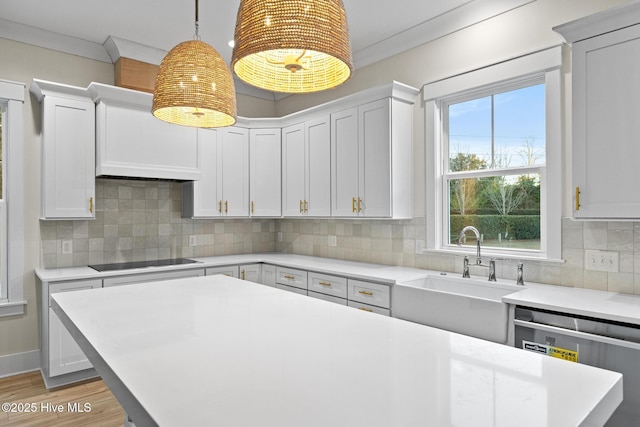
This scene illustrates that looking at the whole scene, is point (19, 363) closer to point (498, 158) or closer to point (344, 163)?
point (344, 163)

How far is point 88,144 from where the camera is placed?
3.38 metres

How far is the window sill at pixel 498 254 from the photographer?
263 centimetres

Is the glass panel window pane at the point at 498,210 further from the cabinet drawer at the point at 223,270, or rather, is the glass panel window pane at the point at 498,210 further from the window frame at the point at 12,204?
the window frame at the point at 12,204

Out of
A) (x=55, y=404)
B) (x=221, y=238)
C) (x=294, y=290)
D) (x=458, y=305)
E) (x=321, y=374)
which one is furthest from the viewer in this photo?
(x=221, y=238)

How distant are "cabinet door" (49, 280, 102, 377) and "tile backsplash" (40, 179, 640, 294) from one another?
0.53m

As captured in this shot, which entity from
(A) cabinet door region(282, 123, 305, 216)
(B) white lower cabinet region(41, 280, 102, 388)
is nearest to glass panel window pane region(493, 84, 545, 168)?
A: (A) cabinet door region(282, 123, 305, 216)

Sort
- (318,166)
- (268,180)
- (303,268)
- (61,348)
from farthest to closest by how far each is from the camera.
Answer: (268,180) < (318,166) < (303,268) < (61,348)

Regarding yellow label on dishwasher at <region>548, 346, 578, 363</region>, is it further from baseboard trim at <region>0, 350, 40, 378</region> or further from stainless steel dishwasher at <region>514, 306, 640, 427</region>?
baseboard trim at <region>0, 350, 40, 378</region>

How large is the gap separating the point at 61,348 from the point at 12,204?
4.07 feet

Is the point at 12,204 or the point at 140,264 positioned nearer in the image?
the point at 12,204

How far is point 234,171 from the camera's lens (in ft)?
13.8

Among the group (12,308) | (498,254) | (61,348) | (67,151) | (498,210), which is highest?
(67,151)

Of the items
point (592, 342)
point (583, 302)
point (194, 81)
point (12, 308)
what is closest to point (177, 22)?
point (194, 81)

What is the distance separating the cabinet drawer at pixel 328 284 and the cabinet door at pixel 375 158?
2.00 ft
